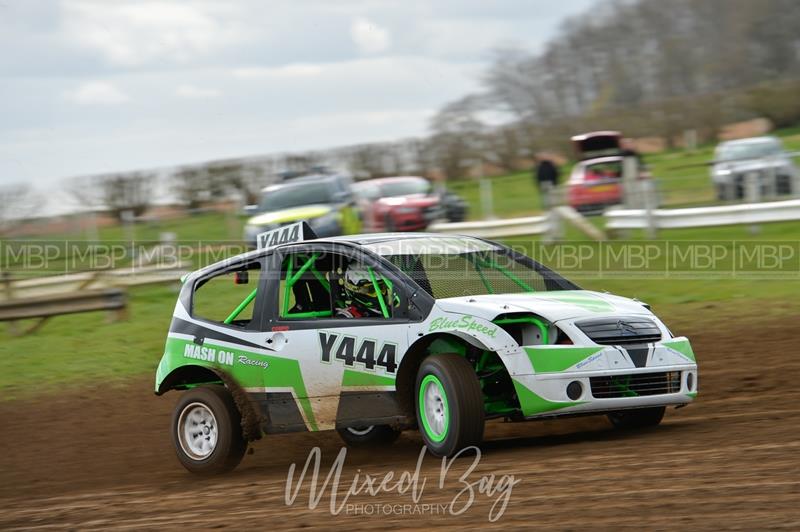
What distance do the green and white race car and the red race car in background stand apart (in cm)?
1536

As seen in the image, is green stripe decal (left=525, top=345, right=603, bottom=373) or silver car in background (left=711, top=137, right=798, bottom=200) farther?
silver car in background (left=711, top=137, right=798, bottom=200)

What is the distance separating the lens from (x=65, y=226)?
23.1 m

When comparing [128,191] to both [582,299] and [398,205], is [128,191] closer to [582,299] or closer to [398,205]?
[398,205]

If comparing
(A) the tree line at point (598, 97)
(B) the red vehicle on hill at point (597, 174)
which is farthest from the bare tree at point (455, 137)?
(B) the red vehicle on hill at point (597, 174)

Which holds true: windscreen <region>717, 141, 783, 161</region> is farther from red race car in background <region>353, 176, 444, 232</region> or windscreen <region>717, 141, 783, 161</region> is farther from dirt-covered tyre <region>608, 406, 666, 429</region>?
dirt-covered tyre <region>608, 406, 666, 429</region>

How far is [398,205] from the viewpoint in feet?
78.9

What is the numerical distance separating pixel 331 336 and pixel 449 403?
1.20m

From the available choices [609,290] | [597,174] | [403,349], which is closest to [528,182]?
[597,174]

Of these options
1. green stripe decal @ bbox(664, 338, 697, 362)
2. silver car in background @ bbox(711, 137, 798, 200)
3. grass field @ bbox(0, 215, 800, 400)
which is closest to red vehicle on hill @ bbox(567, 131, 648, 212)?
silver car in background @ bbox(711, 137, 798, 200)

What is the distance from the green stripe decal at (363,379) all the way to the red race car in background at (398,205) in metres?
16.5

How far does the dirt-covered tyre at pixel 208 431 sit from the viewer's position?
7.89 m

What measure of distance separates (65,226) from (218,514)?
1818 cm

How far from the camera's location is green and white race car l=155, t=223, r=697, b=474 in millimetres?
6695

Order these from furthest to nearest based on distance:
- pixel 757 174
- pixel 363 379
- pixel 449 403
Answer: pixel 757 174 < pixel 363 379 < pixel 449 403
